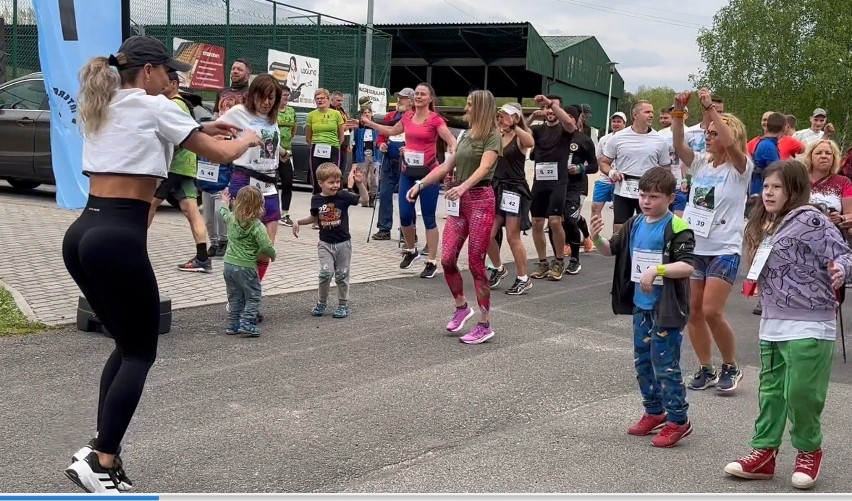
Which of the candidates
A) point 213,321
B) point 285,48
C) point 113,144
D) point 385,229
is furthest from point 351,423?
point 285,48

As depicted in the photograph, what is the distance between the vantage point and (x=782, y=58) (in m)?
49.7

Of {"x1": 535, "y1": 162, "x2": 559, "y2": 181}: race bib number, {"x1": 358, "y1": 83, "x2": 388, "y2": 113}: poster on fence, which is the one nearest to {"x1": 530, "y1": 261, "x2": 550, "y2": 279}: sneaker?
{"x1": 535, "y1": 162, "x2": 559, "y2": 181}: race bib number

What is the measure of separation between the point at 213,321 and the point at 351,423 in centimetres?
281

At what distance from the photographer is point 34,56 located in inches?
707

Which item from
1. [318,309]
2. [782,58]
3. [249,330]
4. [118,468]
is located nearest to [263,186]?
[318,309]

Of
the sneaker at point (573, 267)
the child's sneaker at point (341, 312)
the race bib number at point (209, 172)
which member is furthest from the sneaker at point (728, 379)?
the race bib number at point (209, 172)

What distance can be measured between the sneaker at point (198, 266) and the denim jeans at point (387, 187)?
3.56m

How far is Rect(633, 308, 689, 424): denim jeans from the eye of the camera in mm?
5059

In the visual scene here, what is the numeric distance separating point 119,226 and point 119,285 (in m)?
0.24

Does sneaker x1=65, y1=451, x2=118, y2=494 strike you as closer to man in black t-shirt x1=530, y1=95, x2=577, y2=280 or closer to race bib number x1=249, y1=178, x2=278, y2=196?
race bib number x1=249, y1=178, x2=278, y2=196

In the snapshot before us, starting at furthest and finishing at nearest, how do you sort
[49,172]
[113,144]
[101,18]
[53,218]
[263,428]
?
[49,172] → [53,218] → [101,18] → [263,428] → [113,144]

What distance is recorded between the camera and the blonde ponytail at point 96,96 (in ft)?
13.1

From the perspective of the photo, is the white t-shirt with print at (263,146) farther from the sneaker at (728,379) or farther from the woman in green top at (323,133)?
the woman in green top at (323,133)

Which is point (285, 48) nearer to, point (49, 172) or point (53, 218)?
point (49, 172)
